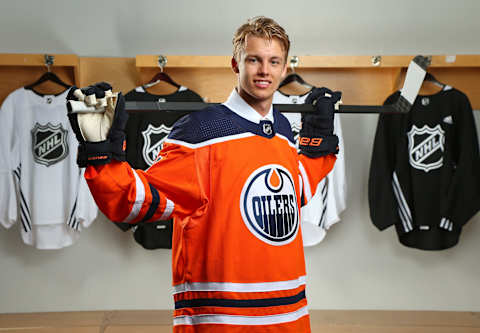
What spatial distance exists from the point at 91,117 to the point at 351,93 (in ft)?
5.68

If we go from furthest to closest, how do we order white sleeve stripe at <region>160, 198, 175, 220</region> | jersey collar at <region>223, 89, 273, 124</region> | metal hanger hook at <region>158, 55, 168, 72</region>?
metal hanger hook at <region>158, 55, 168, 72</region>
jersey collar at <region>223, 89, 273, 124</region>
white sleeve stripe at <region>160, 198, 175, 220</region>

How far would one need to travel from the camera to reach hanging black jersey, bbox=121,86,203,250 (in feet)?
7.27

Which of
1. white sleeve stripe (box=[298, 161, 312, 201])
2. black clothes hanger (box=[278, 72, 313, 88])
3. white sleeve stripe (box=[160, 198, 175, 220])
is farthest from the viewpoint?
black clothes hanger (box=[278, 72, 313, 88])

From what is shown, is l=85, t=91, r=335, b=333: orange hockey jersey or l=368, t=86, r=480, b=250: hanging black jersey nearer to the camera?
l=85, t=91, r=335, b=333: orange hockey jersey

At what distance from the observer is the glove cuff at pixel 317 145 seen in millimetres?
1402

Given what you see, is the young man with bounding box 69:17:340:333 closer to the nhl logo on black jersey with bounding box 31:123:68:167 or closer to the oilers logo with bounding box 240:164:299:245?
the oilers logo with bounding box 240:164:299:245

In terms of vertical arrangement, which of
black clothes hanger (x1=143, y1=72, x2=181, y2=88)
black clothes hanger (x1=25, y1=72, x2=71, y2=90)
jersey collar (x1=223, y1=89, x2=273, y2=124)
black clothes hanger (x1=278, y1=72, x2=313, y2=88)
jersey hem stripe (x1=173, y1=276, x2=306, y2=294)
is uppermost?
black clothes hanger (x1=25, y1=72, x2=71, y2=90)

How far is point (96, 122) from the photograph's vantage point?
0.95 meters

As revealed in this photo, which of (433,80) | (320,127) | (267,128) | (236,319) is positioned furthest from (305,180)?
(433,80)

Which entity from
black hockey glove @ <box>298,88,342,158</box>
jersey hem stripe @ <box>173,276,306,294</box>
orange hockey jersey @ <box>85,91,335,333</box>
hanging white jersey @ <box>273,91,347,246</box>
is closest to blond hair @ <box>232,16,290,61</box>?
orange hockey jersey @ <box>85,91,335,333</box>

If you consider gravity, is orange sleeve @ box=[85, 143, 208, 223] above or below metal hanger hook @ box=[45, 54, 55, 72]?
below

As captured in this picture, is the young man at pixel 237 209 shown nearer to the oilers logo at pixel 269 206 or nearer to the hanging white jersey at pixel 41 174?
the oilers logo at pixel 269 206

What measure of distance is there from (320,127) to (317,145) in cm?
5

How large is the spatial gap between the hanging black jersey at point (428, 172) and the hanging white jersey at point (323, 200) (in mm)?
152
